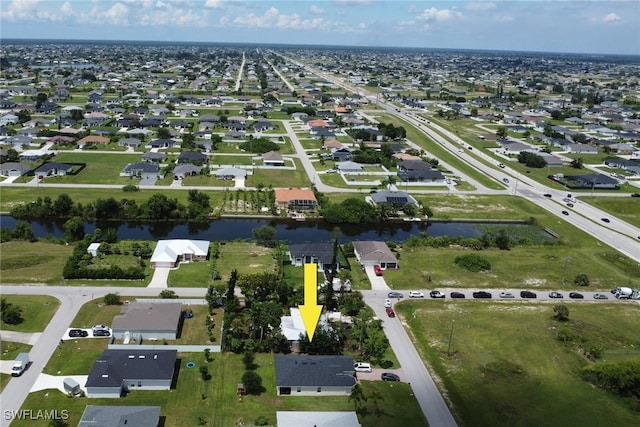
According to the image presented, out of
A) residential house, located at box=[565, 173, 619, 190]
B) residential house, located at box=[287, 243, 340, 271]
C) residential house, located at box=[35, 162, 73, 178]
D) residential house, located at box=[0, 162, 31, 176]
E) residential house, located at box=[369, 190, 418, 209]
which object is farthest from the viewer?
residential house, located at box=[565, 173, 619, 190]

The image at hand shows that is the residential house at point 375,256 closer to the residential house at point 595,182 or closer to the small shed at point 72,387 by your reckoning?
the small shed at point 72,387

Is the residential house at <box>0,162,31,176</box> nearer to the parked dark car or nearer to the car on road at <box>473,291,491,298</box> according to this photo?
the parked dark car

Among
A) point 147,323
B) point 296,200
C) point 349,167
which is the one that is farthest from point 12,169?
point 147,323

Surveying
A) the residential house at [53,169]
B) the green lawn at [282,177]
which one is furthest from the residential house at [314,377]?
the residential house at [53,169]

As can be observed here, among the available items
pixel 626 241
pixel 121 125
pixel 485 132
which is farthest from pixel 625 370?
pixel 121 125

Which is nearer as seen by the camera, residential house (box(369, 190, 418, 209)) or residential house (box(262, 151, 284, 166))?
residential house (box(369, 190, 418, 209))

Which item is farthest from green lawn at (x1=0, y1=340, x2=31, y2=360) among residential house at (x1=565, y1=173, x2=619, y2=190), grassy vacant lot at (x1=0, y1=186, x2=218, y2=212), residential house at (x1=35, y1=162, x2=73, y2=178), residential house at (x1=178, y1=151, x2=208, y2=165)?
residential house at (x1=565, y1=173, x2=619, y2=190)
